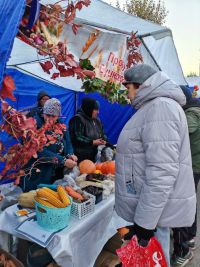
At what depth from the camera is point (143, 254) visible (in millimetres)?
1866

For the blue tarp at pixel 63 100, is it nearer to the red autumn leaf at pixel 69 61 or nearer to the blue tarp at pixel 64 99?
the blue tarp at pixel 64 99

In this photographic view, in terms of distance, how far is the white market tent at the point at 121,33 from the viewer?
118 inches

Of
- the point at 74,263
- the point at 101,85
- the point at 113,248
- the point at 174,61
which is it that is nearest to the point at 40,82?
the point at 101,85

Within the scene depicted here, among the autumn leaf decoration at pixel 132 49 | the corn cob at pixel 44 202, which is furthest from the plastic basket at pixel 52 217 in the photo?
the autumn leaf decoration at pixel 132 49

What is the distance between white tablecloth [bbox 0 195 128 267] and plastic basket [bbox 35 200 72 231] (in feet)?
0.19

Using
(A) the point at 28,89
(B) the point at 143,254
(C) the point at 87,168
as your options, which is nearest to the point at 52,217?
(B) the point at 143,254

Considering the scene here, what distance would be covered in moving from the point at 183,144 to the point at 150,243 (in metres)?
0.70

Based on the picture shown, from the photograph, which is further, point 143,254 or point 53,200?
point 53,200

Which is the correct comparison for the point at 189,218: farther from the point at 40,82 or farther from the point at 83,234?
the point at 40,82

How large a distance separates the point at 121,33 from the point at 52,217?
2185 millimetres

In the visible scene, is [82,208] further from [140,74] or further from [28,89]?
[28,89]

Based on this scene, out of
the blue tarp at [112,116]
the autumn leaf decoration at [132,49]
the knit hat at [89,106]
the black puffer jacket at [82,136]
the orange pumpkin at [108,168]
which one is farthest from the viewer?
the blue tarp at [112,116]

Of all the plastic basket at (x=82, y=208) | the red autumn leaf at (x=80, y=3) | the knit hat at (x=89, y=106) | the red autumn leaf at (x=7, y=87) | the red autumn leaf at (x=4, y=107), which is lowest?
the plastic basket at (x=82, y=208)

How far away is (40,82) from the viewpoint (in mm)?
4906
